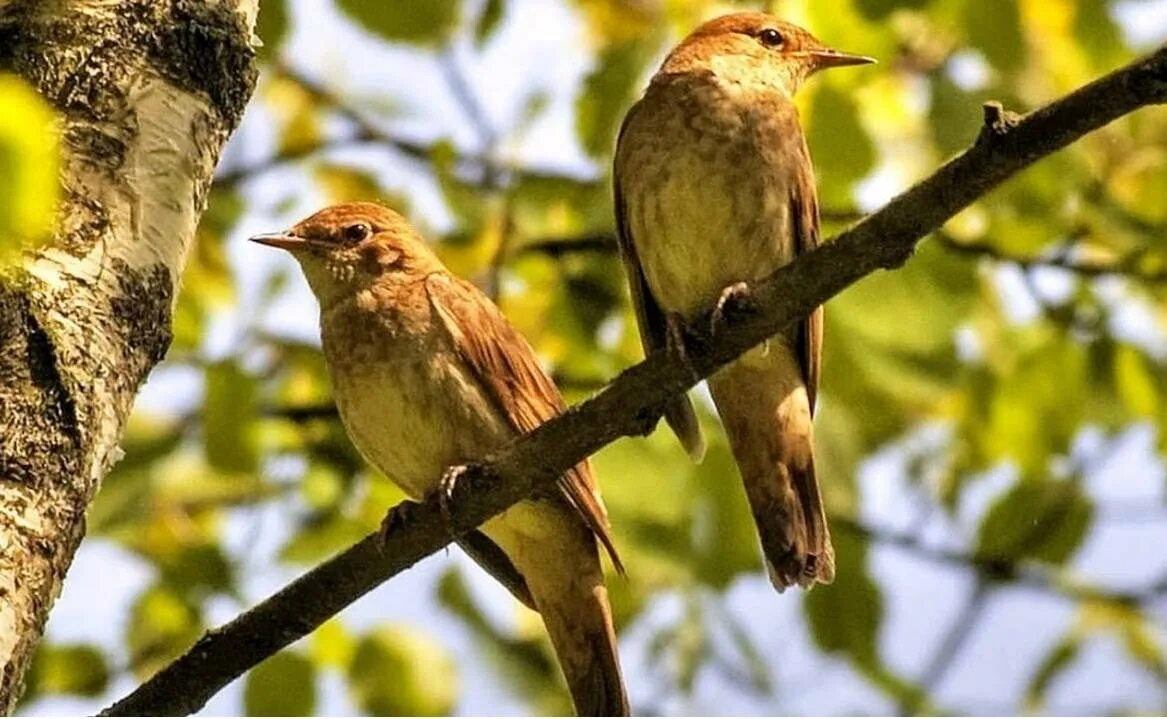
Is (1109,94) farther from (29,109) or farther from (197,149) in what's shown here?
(29,109)

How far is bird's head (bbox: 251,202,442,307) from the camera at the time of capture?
3633 mm

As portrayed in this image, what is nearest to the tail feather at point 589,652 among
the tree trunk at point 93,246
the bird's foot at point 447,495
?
the bird's foot at point 447,495

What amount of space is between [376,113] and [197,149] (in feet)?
10.4

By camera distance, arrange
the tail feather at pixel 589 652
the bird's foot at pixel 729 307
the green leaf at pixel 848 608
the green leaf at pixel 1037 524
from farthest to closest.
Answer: the green leaf at pixel 1037 524
the green leaf at pixel 848 608
the tail feather at pixel 589 652
the bird's foot at pixel 729 307

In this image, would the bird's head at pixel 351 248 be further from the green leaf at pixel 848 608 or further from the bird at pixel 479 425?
the green leaf at pixel 848 608

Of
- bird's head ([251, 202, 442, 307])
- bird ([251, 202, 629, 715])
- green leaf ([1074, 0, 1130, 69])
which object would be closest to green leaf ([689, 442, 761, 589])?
bird ([251, 202, 629, 715])

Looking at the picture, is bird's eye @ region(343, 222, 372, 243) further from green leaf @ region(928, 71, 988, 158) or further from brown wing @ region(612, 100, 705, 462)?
green leaf @ region(928, 71, 988, 158)

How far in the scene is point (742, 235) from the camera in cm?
334

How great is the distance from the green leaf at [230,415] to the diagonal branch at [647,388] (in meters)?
1.53

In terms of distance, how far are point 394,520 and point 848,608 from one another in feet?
6.11

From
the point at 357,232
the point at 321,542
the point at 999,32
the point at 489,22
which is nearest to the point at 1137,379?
the point at 999,32

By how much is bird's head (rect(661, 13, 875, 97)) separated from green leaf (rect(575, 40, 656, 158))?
0.60 ft

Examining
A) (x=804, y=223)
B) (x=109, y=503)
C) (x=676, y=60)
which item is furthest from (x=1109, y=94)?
(x=109, y=503)

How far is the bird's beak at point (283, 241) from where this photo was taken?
3.55m
